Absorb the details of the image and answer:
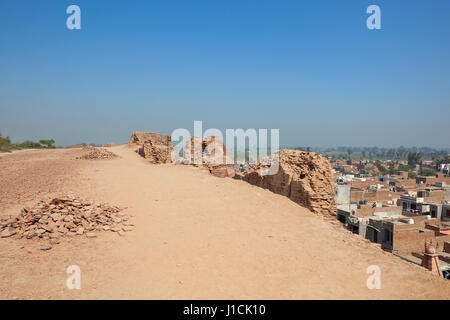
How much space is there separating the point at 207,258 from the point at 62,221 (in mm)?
3290

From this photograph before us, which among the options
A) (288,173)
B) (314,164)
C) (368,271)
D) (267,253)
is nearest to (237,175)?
(288,173)

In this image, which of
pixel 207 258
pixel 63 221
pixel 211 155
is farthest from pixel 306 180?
pixel 211 155

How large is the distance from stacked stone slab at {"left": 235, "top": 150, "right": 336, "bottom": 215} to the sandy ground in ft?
1.50

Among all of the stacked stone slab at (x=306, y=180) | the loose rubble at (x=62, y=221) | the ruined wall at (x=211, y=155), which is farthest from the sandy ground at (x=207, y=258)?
the ruined wall at (x=211, y=155)

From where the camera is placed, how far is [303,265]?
17.3ft

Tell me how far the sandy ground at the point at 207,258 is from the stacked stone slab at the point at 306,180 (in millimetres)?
458

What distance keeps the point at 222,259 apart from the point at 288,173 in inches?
184

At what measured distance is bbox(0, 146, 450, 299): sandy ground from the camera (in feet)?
14.2

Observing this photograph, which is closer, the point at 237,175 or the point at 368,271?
the point at 368,271

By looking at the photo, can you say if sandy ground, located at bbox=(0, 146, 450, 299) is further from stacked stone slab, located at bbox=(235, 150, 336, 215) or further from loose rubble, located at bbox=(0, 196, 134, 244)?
stacked stone slab, located at bbox=(235, 150, 336, 215)

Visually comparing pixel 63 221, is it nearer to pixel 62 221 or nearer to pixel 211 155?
pixel 62 221

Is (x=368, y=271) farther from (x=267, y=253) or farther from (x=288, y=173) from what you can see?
(x=288, y=173)

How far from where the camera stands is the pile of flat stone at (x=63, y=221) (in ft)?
19.2
